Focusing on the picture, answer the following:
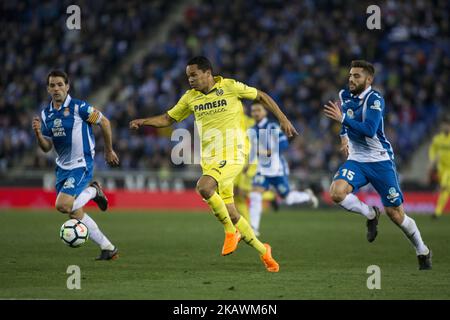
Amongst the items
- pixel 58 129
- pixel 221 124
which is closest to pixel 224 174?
pixel 221 124

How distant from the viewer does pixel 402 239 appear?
16391 millimetres

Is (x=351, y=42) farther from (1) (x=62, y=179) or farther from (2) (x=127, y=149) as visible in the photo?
(1) (x=62, y=179)

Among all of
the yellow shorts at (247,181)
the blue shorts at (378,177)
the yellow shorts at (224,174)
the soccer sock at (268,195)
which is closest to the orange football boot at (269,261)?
the yellow shorts at (224,174)

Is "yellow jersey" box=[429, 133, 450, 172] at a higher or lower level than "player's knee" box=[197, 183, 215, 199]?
higher

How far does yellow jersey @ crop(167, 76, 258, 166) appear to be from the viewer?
11156 mm

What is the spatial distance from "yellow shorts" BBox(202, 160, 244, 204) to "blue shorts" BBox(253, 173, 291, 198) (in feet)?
20.9

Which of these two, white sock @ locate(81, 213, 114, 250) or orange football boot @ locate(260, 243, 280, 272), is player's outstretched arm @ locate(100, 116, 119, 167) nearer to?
white sock @ locate(81, 213, 114, 250)

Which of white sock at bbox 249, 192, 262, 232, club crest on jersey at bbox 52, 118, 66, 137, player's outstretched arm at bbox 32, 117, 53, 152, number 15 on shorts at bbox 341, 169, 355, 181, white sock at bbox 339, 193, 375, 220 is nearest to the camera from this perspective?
number 15 on shorts at bbox 341, 169, 355, 181

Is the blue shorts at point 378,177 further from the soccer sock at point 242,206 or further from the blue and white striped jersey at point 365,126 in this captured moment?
the soccer sock at point 242,206

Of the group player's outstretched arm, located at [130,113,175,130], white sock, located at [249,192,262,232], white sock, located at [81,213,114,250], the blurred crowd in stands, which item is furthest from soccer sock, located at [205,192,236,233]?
the blurred crowd in stands

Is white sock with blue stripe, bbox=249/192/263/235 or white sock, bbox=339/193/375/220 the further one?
white sock with blue stripe, bbox=249/192/263/235

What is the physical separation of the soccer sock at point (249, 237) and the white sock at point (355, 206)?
138cm

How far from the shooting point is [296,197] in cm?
1891

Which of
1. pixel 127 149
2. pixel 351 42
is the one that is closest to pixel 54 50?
pixel 127 149
